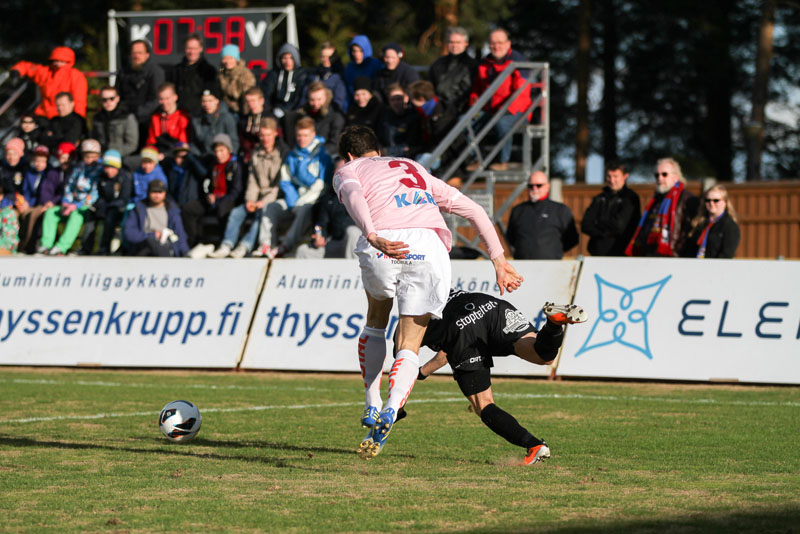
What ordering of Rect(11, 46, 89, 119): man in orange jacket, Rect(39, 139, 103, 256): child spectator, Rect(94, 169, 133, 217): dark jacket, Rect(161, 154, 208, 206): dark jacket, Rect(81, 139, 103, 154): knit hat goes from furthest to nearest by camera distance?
1. Rect(11, 46, 89, 119): man in orange jacket
2. Rect(81, 139, 103, 154): knit hat
3. Rect(39, 139, 103, 256): child spectator
4. Rect(161, 154, 208, 206): dark jacket
5. Rect(94, 169, 133, 217): dark jacket

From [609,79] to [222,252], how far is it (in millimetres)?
26576

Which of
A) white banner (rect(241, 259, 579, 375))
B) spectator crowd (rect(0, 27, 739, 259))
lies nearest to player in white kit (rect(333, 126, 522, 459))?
white banner (rect(241, 259, 579, 375))

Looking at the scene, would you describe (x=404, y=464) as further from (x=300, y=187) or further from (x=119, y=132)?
(x=119, y=132)

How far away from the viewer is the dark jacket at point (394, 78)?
60.4 feet

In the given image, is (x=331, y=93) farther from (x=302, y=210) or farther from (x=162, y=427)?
(x=162, y=427)

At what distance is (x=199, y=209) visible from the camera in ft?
59.6

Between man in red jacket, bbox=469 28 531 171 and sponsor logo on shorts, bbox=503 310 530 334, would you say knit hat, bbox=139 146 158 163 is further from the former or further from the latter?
sponsor logo on shorts, bbox=503 310 530 334

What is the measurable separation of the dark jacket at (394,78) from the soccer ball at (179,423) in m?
10.2

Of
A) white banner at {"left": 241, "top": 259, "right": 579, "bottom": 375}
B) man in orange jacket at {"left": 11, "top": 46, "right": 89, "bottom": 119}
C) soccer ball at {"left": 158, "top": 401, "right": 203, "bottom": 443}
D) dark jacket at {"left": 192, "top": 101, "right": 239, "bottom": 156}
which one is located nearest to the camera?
soccer ball at {"left": 158, "top": 401, "right": 203, "bottom": 443}

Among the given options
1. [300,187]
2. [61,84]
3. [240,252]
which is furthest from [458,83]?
[61,84]

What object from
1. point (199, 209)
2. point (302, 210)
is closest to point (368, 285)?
point (302, 210)

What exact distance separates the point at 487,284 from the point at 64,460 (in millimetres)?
7448

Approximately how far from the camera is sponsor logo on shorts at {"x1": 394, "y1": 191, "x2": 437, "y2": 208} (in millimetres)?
7875

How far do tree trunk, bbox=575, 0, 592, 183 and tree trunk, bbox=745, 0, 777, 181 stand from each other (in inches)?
218
